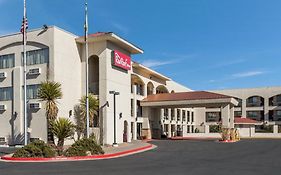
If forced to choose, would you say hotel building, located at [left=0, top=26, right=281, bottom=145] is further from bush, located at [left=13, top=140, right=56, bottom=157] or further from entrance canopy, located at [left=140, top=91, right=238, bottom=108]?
bush, located at [left=13, top=140, right=56, bottom=157]

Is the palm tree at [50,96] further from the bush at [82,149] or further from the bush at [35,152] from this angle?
the bush at [35,152]

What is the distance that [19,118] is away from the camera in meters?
37.0

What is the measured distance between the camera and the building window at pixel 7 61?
127ft

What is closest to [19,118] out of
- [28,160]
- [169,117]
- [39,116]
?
[39,116]

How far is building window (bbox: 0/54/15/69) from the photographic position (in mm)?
38812

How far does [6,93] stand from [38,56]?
591 centimetres

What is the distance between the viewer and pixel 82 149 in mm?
24172

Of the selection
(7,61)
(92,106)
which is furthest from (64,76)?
(7,61)

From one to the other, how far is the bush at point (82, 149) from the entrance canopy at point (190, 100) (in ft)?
85.2

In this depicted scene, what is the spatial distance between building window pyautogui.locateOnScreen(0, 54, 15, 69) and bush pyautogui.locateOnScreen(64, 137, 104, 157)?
58.9 feet

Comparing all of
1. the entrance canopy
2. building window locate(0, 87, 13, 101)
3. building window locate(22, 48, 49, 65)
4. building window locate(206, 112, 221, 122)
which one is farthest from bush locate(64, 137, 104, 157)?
building window locate(206, 112, 221, 122)

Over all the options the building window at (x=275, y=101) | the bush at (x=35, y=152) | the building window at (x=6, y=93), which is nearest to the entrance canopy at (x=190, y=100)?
the building window at (x=6, y=93)

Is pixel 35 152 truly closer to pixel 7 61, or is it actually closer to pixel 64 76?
pixel 64 76

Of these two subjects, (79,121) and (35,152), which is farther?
(79,121)
